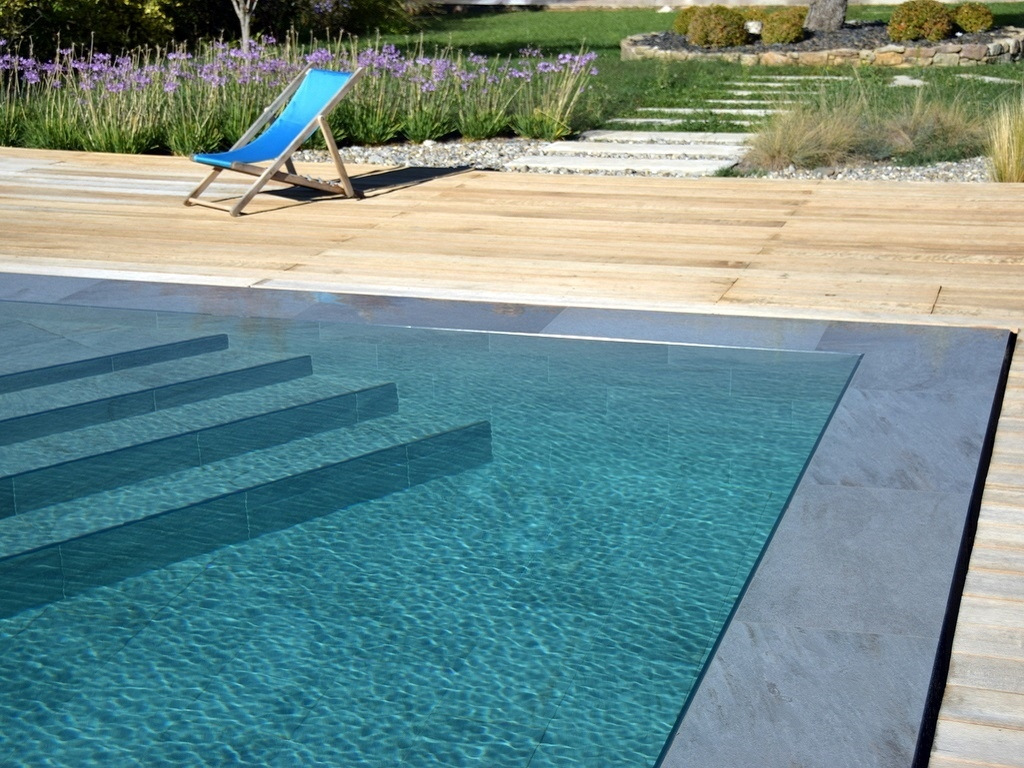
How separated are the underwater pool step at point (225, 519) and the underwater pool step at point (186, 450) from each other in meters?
0.31

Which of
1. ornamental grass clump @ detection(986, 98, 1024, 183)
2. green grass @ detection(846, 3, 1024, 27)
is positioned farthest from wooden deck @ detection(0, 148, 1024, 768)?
green grass @ detection(846, 3, 1024, 27)

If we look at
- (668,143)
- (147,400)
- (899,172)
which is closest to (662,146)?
(668,143)

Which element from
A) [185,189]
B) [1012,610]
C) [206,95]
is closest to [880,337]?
[1012,610]

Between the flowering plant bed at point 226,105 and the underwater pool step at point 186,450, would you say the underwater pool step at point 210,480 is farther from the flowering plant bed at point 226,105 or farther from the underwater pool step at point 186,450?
the flowering plant bed at point 226,105

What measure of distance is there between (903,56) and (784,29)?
1.71 metres

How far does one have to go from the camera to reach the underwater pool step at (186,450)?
11.5ft

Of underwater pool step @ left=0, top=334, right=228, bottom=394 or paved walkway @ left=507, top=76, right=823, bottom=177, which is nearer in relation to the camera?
underwater pool step @ left=0, top=334, right=228, bottom=394

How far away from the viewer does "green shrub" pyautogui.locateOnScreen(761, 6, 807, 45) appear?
1680cm

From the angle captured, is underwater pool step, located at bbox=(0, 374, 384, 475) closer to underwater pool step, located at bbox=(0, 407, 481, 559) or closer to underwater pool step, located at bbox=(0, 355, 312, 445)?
underwater pool step, located at bbox=(0, 355, 312, 445)

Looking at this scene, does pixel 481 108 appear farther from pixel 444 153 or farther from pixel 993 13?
pixel 993 13

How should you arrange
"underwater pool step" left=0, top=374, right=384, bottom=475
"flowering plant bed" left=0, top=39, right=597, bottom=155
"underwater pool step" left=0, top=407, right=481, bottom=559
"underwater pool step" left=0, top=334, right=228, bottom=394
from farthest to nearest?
"flowering plant bed" left=0, top=39, right=597, bottom=155 → "underwater pool step" left=0, top=334, right=228, bottom=394 → "underwater pool step" left=0, top=374, right=384, bottom=475 → "underwater pool step" left=0, top=407, right=481, bottom=559

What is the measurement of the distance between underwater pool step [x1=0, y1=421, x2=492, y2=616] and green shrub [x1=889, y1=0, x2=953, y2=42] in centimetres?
1417

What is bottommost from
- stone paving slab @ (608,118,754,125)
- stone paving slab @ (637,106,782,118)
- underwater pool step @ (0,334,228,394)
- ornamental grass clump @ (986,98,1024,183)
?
underwater pool step @ (0,334,228,394)

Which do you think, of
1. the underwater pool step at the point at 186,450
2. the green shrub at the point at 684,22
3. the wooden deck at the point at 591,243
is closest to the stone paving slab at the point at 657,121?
the wooden deck at the point at 591,243
